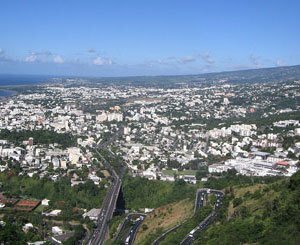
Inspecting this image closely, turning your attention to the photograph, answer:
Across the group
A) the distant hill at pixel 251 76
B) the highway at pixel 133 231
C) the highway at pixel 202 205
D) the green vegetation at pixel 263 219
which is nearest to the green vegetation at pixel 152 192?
the highway at pixel 202 205

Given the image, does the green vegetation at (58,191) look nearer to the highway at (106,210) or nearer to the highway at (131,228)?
the highway at (106,210)

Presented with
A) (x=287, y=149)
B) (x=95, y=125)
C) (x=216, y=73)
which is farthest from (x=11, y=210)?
(x=216, y=73)

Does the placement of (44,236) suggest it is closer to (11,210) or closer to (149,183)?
(11,210)

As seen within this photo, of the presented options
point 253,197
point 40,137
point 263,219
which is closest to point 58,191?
point 253,197

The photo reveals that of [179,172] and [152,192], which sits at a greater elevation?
[152,192]

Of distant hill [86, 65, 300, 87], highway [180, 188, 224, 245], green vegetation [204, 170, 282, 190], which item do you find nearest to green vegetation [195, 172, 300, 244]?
highway [180, 188, 224, 245]

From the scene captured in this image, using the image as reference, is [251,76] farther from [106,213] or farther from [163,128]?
[106,213]
